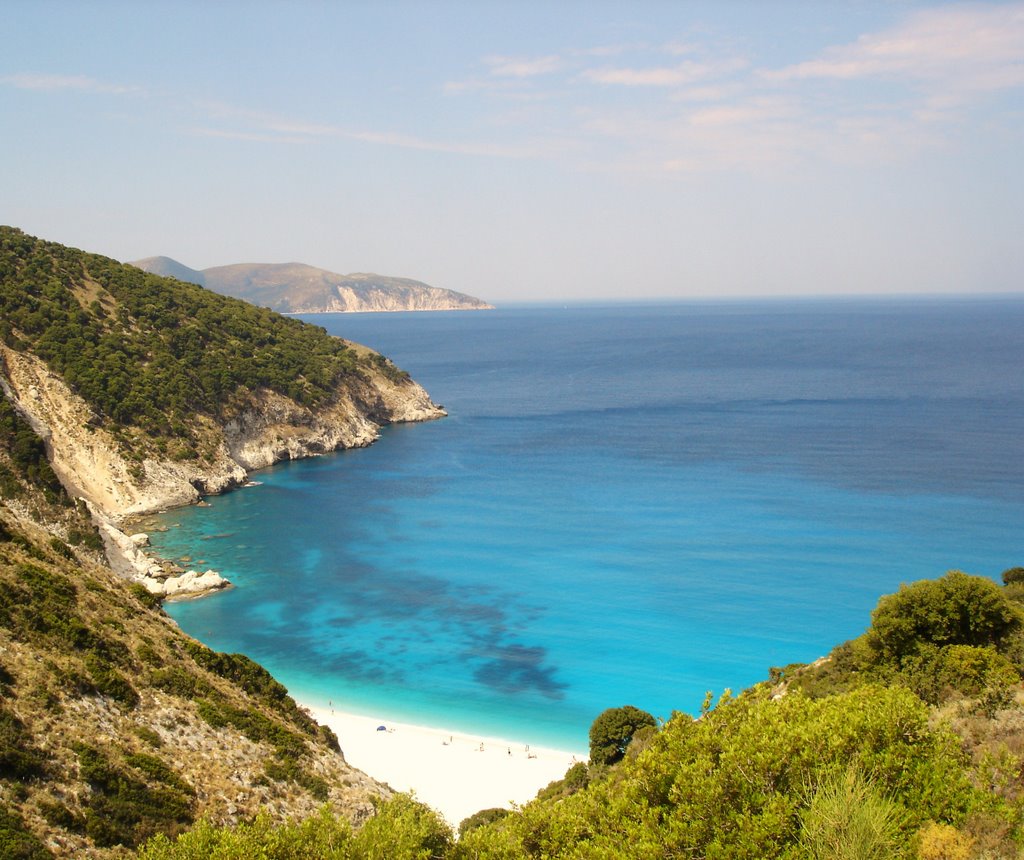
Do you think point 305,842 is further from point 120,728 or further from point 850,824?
point 850,824

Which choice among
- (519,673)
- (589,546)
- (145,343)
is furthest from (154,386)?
(519,673)

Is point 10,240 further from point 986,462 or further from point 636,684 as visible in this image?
point 986,462

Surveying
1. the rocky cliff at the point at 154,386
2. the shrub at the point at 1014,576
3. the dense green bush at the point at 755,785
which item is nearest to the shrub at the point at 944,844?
the dense green bush at the point at 755,785

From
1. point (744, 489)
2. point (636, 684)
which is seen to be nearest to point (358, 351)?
point (744, 489)

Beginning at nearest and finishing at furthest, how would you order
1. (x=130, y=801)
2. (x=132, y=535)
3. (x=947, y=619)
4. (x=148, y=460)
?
(x=130, y=801) → (x=947, y=619) → (x=132, y=535) → (x=148, y=460)

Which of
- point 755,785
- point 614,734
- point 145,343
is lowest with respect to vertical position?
point 614,734

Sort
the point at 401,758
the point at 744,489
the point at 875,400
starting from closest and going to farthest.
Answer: the point at 401,758 → the point at 744,489 → the point at 875,400
